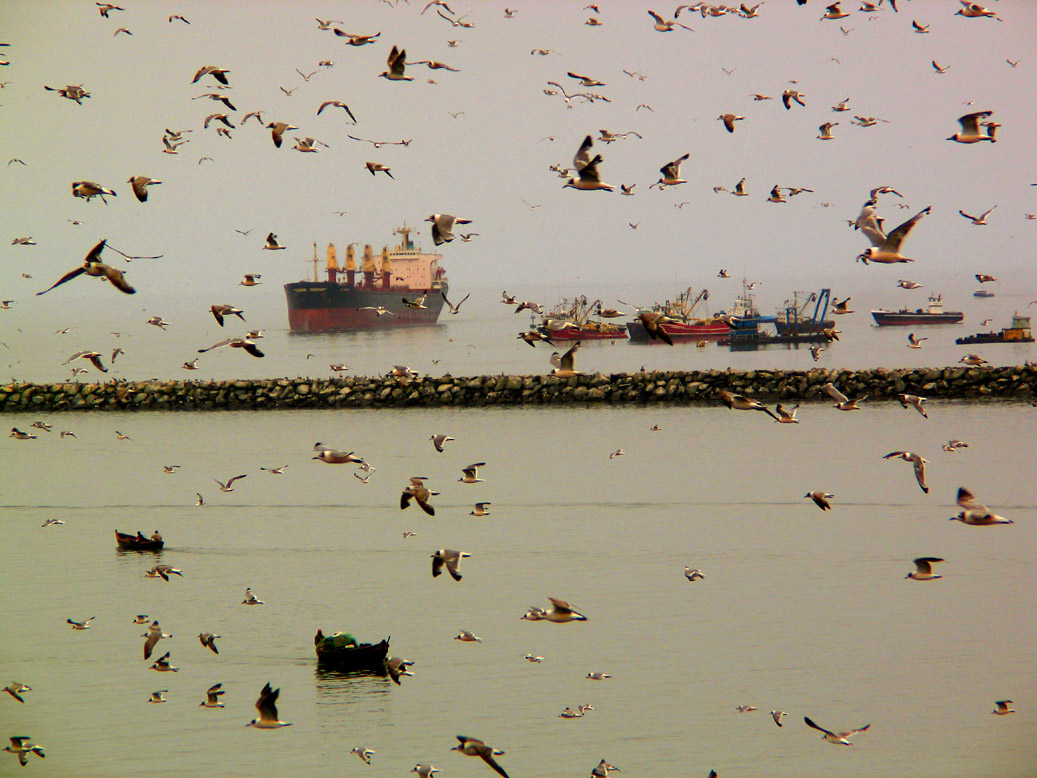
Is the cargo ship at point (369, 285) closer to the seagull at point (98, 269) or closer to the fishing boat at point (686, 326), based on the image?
the fishing boat at point (686, 326)

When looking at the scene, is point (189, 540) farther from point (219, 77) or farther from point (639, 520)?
point (219, 77)

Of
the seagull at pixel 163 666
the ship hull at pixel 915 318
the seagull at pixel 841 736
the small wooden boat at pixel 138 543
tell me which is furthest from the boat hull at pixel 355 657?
the ship hull at pixel 915 318

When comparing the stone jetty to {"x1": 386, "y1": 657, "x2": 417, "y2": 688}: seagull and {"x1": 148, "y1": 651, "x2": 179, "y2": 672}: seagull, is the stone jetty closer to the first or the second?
{"x1": 148, "y1": 651, "x2": 179, "y2": 672}: seagull

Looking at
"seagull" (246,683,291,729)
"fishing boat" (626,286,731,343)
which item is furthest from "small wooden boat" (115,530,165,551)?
"fishing boat" (626,286,731,343)

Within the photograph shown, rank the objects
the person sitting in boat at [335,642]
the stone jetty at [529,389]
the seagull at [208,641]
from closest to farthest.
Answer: the person sitting in boat at [335,642], the seagull at [208,641], the stone jetty at [529,389]

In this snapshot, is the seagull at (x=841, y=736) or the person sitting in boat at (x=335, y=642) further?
the person sitting in boat at (x=335, y=642)

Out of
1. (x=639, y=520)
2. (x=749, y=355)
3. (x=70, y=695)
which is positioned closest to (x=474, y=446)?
(x=639, y=520)
